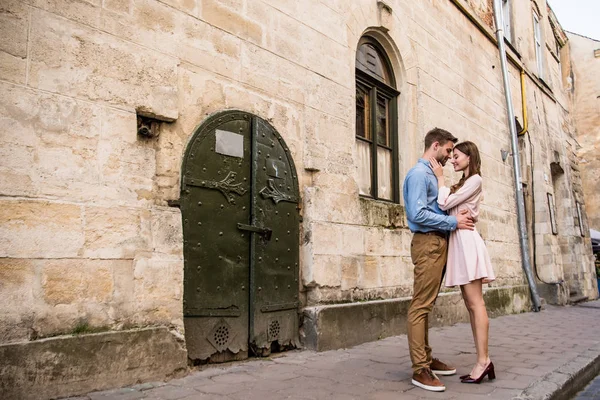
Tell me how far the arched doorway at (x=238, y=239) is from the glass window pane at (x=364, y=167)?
1487 millimetres

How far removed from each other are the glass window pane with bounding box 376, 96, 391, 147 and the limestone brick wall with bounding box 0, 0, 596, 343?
0.99m

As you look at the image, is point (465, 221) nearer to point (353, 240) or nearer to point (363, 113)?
point (353, 240)

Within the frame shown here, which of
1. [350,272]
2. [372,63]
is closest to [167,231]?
[350,272]

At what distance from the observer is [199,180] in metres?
3.84

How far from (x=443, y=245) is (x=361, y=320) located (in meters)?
1.85

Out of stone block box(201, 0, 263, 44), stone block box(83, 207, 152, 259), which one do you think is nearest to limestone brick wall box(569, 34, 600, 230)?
stone block box(201, 0, 263, 44)

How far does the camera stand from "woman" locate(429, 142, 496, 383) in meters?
3.40

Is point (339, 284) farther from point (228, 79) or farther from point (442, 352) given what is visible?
point (228, 79)

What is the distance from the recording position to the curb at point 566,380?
311cm

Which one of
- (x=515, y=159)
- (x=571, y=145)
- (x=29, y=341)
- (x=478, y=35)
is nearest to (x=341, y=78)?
(x=29, y=341)

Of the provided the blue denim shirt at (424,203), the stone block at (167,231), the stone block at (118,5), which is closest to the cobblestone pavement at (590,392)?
the blue denim shirt at (424,203)

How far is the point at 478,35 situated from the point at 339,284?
6.35m

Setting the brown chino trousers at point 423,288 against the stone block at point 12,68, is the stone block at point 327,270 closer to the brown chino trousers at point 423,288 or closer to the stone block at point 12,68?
the brown chino trousers at point 423,288

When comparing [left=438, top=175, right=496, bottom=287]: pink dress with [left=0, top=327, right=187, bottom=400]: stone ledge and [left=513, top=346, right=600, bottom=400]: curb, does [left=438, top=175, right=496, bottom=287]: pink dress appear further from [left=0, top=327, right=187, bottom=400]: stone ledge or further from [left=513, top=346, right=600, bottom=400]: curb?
[left=0, top=327, right=187, bottom=400]: stone ledge
